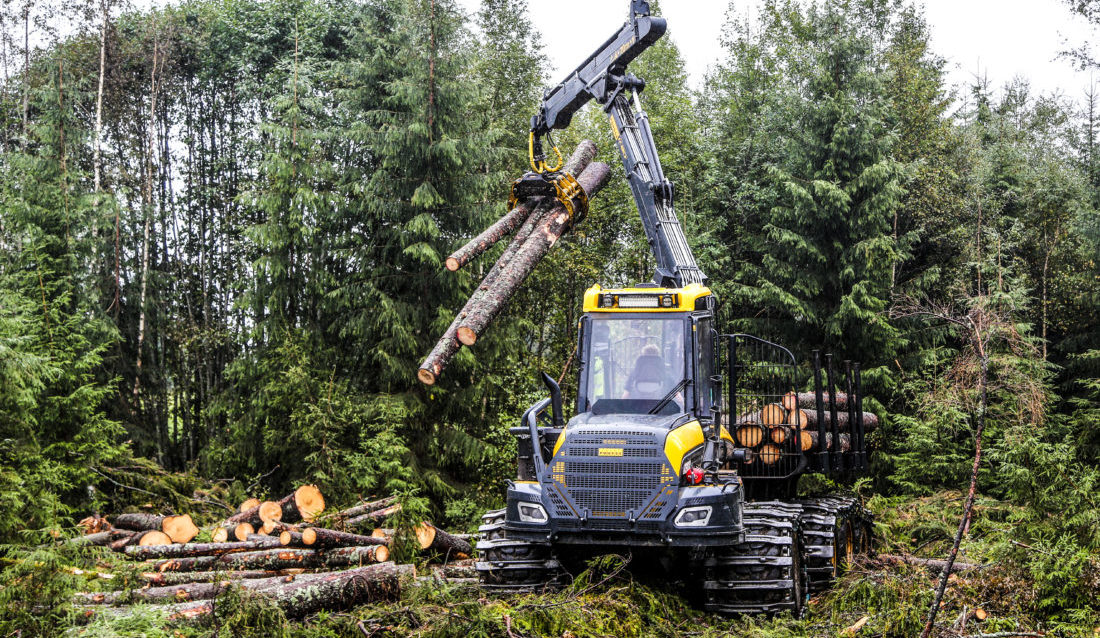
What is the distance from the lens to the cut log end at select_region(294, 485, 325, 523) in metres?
11.5

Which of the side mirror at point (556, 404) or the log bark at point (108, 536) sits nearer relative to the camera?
the side mirror at point (556, 404)

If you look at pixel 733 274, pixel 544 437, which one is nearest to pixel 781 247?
pixel 733 274

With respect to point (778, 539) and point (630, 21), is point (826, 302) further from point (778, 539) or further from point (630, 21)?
point (778, 539)

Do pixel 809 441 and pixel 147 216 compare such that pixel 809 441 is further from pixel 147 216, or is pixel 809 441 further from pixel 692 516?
pixel 147 216

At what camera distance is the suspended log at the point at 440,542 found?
10516 millimetres

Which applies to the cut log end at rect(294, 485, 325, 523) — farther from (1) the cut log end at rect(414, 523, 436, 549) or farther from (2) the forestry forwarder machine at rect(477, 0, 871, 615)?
(2) the forestry forwarder machine at rect(477, 0, 871, 615)

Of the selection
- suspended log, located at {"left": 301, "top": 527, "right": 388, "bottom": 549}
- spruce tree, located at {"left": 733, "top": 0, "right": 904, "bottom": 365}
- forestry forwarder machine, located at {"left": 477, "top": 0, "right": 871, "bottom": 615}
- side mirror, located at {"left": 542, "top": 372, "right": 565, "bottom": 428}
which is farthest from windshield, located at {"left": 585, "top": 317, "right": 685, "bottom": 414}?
spruce tree, located at {"left": 733, "top": 0, "right": 904, "bottom": 365}

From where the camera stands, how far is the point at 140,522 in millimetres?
11477

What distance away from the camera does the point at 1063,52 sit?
19.7 meters

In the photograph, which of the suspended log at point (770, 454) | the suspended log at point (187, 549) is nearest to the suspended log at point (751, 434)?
the suspended log at point (770, 454)

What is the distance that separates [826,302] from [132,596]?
16.4 metres

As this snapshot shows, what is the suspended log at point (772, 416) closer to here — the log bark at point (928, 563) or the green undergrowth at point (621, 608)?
the log bark at point (928, 563)

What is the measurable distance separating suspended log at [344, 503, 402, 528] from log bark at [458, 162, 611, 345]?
303cm

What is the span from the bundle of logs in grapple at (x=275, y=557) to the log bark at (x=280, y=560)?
0.04 feet
